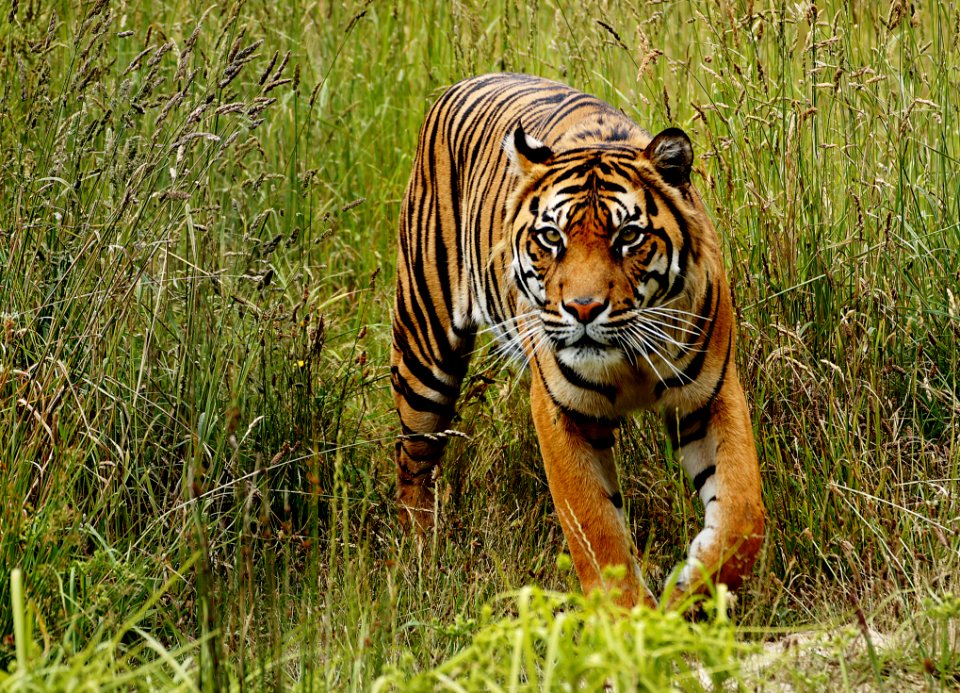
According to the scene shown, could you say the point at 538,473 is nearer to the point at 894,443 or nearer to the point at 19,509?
the point at 894,443

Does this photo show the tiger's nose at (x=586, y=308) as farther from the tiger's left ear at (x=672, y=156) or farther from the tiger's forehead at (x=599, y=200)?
the tiger's left ear at (x=672, y=156)

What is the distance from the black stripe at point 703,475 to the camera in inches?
131

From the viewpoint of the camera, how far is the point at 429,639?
3.13 meters

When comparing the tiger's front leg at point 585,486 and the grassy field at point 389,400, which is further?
the tiger's front leg at point 585,486

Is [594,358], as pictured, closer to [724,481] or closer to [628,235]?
[628,235]

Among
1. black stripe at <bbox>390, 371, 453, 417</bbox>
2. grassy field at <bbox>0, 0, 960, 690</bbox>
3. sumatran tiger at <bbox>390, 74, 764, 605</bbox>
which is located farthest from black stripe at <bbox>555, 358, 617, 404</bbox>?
black stripe at <bbox>390, 371, 453, 417</bbox>

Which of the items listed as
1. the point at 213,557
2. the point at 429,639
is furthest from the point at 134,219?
the point at 429,639

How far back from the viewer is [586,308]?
10.1 feet

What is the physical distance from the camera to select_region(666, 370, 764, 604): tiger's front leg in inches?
125

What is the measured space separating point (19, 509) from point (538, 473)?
192 cm

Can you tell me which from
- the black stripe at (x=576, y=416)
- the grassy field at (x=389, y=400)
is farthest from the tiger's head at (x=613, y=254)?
the grassy field at (x=389, y=400)

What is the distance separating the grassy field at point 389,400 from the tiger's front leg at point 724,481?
113 millimetres

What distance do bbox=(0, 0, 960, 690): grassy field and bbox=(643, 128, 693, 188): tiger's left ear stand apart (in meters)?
0.60

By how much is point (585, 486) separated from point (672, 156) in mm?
916
